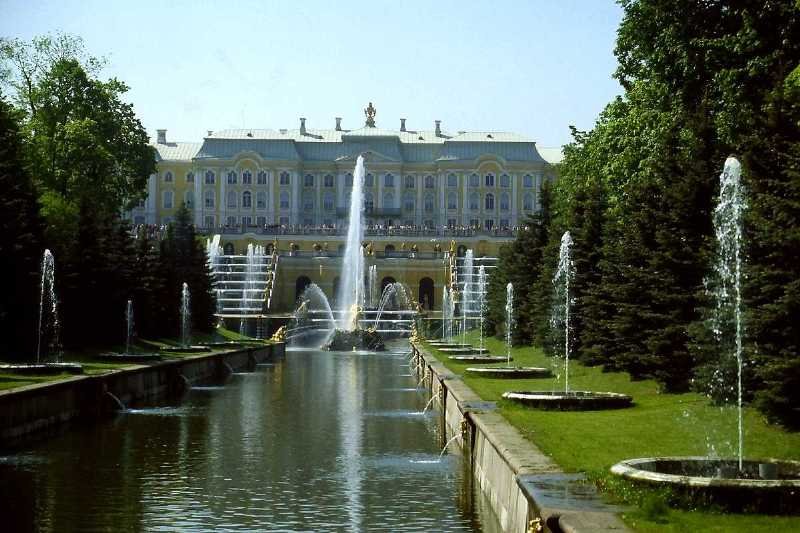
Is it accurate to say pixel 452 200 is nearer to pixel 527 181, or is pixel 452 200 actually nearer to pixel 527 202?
pixel 527 202

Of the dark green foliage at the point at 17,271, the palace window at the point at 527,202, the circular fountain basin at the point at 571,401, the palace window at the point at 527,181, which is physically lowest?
the circular fountain basin at the point at 571,401

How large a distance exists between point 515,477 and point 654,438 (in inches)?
131

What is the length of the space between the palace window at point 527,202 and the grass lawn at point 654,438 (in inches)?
3728

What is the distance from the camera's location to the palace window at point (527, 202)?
373 feet

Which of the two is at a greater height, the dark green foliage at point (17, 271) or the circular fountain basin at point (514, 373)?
the dark green foliage at point (17, 271)

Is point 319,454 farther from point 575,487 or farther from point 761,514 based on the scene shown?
point 761,514

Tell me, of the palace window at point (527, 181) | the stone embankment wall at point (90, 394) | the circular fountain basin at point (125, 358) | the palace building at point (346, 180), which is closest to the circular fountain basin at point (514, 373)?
the stone embankment wall at point (90, 394)

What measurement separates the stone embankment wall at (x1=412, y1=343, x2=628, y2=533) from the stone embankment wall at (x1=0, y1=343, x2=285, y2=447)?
242 inches

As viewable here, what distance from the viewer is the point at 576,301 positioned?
1144 inches

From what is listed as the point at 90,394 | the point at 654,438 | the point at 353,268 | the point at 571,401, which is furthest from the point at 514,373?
the point at 353,268

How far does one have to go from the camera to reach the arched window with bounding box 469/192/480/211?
115 metres

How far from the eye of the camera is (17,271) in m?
26.4

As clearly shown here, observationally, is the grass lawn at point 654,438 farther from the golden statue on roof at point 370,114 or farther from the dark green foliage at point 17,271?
the golden statue on roof at point 370,114

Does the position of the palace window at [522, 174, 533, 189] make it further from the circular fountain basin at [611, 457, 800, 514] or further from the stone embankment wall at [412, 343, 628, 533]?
the circular fountain basin at [611, 457, 800, 514]
